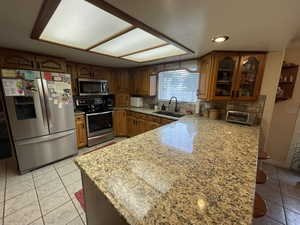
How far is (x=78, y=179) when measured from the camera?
2139 millimetres

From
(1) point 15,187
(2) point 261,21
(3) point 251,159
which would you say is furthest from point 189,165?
(1) point 15,187

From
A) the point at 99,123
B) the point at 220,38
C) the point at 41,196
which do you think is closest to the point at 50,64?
the point at 99,123

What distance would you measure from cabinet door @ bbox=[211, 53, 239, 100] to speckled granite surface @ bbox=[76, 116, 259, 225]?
38.6 inches

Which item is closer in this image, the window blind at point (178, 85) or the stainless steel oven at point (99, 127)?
the window blind at point (178, 85)

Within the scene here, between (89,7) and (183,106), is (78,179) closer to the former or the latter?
(89,7)

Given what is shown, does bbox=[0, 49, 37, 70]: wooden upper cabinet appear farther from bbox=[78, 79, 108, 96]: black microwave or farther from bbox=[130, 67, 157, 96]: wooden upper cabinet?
bbox=[130, 67, 157, 96]: wooden upper cabinet

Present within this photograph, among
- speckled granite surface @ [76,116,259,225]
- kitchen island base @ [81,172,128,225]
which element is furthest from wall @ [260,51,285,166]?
kitchen island base @ [81,172,128,225]

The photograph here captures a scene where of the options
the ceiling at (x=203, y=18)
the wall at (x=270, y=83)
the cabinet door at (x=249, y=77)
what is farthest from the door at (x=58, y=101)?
the wall at (x=270, y=83)

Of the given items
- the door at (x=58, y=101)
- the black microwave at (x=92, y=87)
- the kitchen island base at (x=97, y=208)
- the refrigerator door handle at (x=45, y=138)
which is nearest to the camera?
the kitchen island base at (x=97, y=208)

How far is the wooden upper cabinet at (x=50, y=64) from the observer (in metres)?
2.21

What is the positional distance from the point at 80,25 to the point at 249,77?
252 cm

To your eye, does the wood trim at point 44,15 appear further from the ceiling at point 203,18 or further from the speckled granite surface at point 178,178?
the speckled granite surface at point 178,178

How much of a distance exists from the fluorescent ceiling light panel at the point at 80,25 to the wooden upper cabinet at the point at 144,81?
184 cm

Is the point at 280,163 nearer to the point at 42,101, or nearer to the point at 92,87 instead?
the point at 92,87
